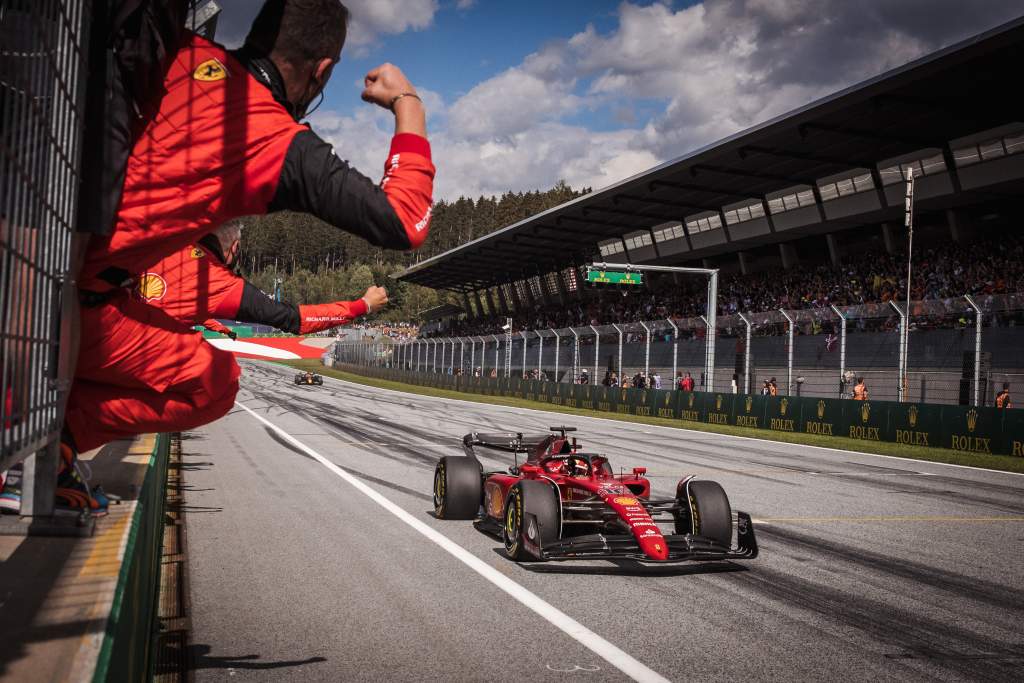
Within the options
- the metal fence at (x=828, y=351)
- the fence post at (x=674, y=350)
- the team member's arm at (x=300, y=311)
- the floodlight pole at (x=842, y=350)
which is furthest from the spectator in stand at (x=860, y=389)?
the team member's arm at (x=300, y=311)

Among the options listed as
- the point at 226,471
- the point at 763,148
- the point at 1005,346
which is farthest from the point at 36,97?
the point at 763,148

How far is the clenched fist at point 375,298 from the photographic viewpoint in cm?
400

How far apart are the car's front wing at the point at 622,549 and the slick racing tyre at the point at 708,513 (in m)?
0.30

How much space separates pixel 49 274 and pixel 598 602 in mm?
4237

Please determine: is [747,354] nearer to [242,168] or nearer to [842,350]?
[842,350]

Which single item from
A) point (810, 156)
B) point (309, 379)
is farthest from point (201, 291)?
point (309, 379)

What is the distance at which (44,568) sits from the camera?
2039 mm

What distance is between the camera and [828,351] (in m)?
24.7

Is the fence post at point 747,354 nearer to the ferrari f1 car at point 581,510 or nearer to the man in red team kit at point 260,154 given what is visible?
the ferrari f1 car at point 581,510

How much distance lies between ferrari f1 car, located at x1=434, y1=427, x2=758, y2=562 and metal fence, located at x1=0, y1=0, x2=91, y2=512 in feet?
15.3

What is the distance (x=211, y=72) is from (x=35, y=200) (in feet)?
1.62

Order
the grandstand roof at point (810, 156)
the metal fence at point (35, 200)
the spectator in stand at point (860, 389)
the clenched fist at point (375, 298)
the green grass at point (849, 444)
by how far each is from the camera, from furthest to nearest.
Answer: the grandstand roof at point (810, 156), the spectator in stand at point (860, 389), the green grass at point (849, 444), the clenched fist at point (375, 298), the metal fence at point (35, 200)

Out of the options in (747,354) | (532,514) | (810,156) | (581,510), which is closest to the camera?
(532,514)

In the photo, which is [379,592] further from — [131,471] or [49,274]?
[49,274]
